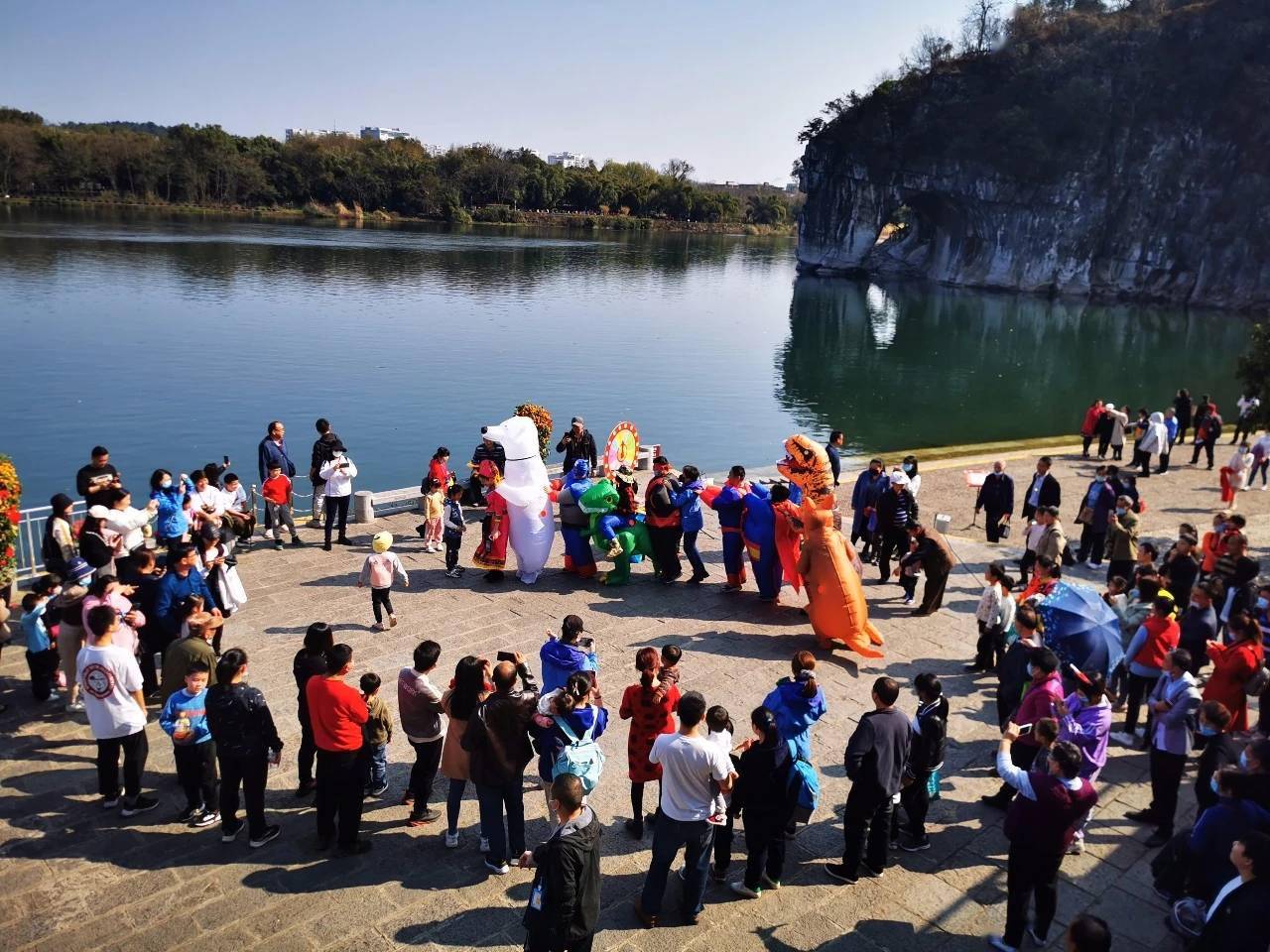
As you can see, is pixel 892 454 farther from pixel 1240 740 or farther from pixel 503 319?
pixel 503 319

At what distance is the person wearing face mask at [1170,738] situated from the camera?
6.33 metres

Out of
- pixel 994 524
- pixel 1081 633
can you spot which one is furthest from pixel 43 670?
pixel 994 524

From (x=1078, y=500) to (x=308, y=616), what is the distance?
13493 millimetres

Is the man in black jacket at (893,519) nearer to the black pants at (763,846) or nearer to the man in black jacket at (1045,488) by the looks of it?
the man in black jacket at (1045,488)

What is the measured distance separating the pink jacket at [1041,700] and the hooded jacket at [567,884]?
10.6 ft

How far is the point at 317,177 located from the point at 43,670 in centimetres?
10787

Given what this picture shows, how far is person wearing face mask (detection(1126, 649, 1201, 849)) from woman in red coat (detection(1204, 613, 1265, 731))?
0.81 meters

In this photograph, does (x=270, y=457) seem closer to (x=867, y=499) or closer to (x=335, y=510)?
(x=335, y=510)

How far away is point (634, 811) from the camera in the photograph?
21.0 feet

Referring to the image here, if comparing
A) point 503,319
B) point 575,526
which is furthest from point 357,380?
point 575,526

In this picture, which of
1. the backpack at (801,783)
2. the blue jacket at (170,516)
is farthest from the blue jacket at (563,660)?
the blue jacket at (170,516)

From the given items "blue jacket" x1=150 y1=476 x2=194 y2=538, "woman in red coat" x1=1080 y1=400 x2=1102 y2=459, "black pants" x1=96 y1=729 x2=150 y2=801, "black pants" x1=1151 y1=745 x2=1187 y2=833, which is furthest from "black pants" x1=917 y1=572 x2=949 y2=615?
"woman in red coat" x1=1080 y1=400 x2=1102 y2=459

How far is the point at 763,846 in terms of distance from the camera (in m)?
5.71

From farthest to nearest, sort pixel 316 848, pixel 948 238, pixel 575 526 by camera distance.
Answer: pixel 948 238
pixel 575 526
pixel 316 848
